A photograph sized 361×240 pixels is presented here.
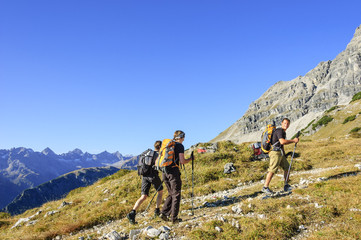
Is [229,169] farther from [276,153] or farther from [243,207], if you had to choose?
[243,207]

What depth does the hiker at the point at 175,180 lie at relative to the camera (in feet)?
27.1

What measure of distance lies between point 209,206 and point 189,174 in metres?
7.93

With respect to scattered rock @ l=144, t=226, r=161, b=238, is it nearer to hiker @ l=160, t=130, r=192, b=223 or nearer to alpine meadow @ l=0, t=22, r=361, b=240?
alpine meadow @ l=0, t=22, r=361, b=240

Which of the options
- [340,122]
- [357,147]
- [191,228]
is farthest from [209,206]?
[340,122]

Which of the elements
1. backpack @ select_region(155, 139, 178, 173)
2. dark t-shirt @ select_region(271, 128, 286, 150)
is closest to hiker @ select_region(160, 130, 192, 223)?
backpack @ select_region(155, 139, 178, 173)

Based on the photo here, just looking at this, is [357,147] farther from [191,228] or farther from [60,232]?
[60,232]

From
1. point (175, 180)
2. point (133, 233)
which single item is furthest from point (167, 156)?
point (133, 233)

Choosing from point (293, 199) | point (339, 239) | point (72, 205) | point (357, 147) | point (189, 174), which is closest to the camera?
point (339, 239)

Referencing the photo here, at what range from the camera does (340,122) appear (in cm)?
8231

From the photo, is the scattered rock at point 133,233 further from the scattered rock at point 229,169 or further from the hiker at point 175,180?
the scattered rock at point 229,169

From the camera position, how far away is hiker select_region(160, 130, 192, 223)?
27.1ft

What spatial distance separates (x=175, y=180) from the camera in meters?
8.43

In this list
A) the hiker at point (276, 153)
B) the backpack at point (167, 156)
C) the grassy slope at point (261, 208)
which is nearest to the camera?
the grassy slope at point (261, 208)

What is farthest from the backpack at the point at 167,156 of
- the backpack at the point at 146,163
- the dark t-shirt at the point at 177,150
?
the backpack at the point at 146,163
